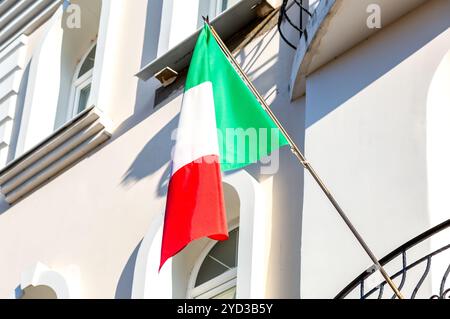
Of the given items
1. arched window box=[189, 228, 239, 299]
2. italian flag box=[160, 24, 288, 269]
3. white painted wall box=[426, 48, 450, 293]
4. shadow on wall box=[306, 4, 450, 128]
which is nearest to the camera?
white painted wall box=[426, 48, 450, 293]

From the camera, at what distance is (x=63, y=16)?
606 inches

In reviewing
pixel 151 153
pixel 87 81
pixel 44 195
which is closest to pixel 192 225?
pixel 151 153

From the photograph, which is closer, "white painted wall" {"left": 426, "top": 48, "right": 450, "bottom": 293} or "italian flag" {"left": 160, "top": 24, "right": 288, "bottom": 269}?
"white painted wall" {"left": 426, "top": 48, "right": 450, "bottom": 293}

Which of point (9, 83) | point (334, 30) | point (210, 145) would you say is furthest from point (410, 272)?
point (9, 83)

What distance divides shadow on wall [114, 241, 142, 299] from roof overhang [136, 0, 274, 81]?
66.7 inches

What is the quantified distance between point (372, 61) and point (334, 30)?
0.35m

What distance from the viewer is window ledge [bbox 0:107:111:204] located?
13.2m

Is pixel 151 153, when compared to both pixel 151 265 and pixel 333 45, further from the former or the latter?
pixel 333 45

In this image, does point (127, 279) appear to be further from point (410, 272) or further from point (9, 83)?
point (9, 83)

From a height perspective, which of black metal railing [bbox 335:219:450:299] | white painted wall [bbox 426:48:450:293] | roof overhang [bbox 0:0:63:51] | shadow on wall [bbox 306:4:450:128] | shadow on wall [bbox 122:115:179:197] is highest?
roof overhang [bbox 0:0:63:51]

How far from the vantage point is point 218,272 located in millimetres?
11570

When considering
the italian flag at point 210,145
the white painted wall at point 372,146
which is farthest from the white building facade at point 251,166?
the italian flag at point 210,145

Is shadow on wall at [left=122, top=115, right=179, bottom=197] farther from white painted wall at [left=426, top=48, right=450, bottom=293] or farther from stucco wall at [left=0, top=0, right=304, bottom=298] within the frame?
white painted wall at [left=426, top=48, right=450, bottom=293]

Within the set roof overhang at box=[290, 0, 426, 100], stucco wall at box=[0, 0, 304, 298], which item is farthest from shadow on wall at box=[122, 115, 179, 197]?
roof overhang at box=[290, 0, 426, 100]
